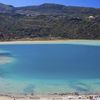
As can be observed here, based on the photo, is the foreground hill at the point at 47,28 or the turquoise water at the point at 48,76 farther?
the foreground hill at the point at 47,28

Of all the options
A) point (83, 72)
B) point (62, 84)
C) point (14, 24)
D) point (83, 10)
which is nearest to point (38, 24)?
point (14, 24)

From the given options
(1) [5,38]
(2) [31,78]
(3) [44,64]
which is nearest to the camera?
(2) [31,78]

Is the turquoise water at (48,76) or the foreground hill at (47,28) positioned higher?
the foreground hill at (47,28)

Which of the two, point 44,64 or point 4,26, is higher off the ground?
point 4,26

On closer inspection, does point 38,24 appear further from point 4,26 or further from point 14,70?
point 14,70

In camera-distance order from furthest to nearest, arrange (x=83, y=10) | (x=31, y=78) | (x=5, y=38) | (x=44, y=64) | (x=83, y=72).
Answer: (x=83, y=10), (x=5, y=38), (x=44, y=64), (x=83, y=72), (x=31, y=78)

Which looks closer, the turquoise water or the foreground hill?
the turquoise water

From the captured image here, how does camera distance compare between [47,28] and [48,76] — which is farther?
[47,28]

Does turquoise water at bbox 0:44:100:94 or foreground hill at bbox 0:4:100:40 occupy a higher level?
foreground hill at bbox 0:4:100:40

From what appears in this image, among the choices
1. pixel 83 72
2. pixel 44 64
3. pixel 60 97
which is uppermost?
pixel 44 64

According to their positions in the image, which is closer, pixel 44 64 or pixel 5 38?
pixel 44 64

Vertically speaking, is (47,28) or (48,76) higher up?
(47,28)
